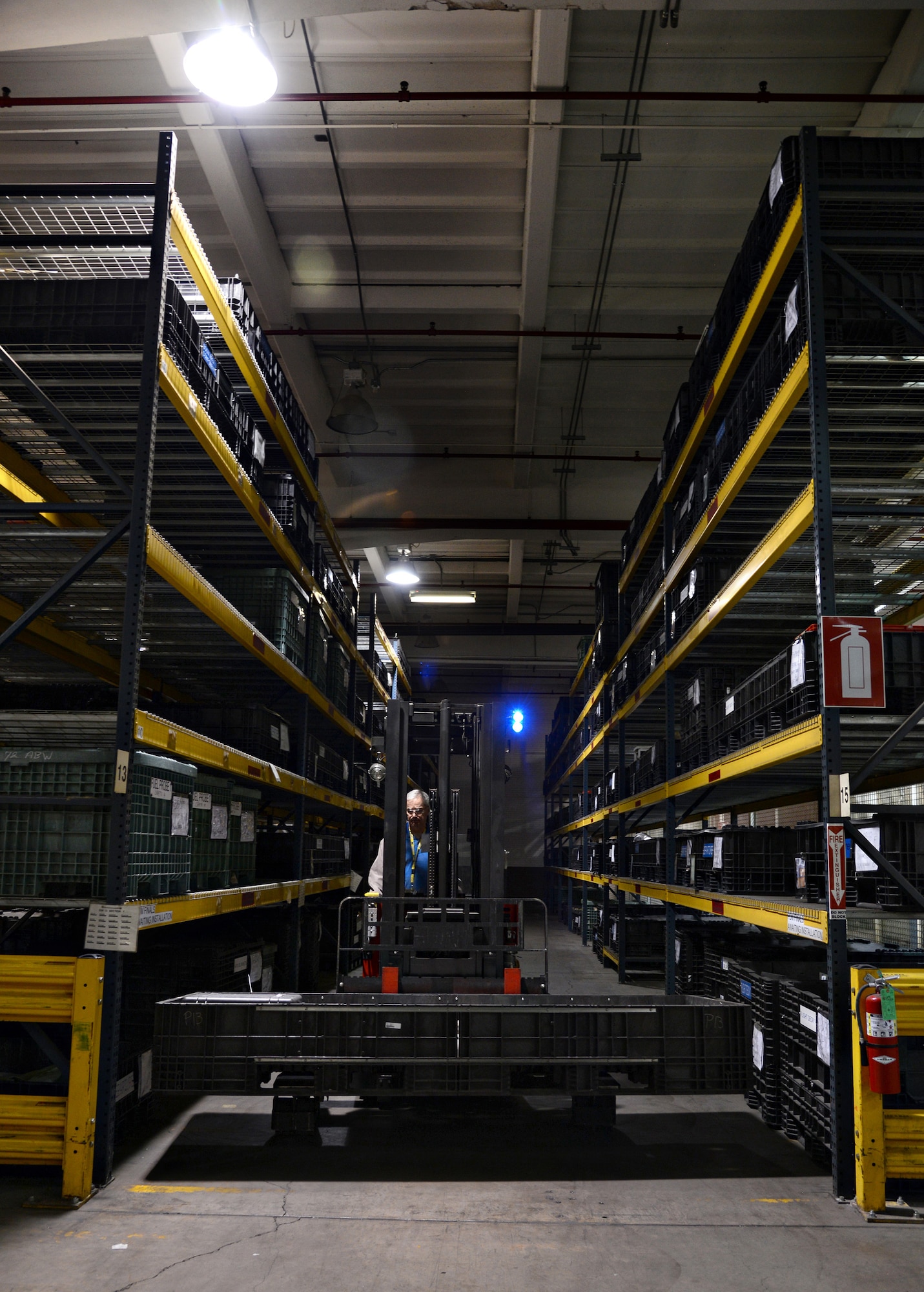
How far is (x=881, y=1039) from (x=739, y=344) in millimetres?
4570

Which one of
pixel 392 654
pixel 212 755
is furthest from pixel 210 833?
pixel 392 654

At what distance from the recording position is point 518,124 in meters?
8.54

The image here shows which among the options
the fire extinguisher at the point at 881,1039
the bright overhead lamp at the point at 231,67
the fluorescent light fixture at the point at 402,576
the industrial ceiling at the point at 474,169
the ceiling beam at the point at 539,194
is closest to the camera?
the fire extinguisher at the point at 881,1039

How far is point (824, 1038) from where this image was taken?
5.00 meters

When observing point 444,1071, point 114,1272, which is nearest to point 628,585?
point 444,1071

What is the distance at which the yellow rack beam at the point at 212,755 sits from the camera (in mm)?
5312

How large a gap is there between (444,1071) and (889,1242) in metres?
2.26

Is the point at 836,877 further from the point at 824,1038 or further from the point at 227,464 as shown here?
the point at 227,464

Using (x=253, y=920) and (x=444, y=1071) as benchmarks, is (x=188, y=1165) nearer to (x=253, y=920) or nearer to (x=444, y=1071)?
(x=444, y=1071)

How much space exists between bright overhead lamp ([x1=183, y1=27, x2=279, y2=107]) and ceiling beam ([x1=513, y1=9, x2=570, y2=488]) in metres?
2.33

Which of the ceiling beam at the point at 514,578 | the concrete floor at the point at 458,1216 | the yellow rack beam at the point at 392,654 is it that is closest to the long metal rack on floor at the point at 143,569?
the concrete floor at the point at 458,1216

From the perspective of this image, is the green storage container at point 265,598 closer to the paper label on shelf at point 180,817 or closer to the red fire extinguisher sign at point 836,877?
the paper label on shelf at point 180,817

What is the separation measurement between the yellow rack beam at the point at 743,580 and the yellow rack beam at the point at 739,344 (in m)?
1.15

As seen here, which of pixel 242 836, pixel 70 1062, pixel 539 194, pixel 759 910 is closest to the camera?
pixel 70 1062
